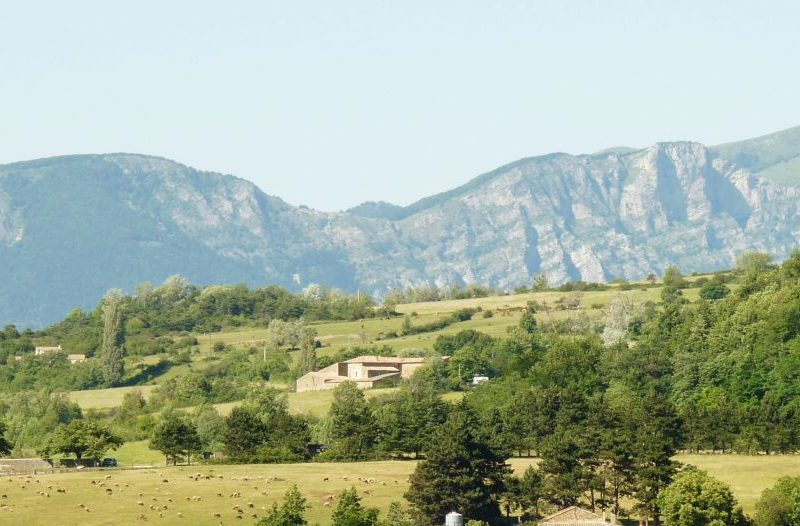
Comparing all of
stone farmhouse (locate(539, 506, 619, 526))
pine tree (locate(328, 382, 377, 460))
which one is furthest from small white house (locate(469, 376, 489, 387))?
stone farmhouse (locate(539, 506, 619, 526))

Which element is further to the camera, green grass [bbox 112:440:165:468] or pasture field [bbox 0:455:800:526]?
green grass [bbox 112:440:165:468]

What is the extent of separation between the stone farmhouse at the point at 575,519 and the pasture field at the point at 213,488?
35.3 ft

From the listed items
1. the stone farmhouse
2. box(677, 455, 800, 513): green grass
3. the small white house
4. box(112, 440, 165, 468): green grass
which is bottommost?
the stone farmhouse

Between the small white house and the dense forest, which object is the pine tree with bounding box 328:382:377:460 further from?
the small white house

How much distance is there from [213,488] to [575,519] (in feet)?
88.1

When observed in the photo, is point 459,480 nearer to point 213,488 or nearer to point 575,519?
point 575,519

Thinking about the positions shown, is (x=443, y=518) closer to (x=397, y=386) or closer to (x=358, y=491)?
(x=358, y=491)

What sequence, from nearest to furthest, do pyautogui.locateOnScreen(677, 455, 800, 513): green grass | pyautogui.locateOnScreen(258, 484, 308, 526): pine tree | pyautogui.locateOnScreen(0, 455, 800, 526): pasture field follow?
1. pyautogui.locateOnScreen(258, 484, 308, 526): pine tree
2. pyautogui.locateOnScreen(0, 455, 800, 526): pasture field
3. pyautogui.locateOnScreen(677, 455, 800, 513): green grass

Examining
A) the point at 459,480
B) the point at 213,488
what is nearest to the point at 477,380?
the point at 213,488

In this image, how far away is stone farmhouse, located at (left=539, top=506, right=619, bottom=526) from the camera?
10919cm

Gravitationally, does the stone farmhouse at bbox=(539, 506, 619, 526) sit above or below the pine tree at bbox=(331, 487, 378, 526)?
below

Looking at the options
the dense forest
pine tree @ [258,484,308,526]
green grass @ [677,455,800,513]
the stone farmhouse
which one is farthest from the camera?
green grass @ [677,455,800,513]

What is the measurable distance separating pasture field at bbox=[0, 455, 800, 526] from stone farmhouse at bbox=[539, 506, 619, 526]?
1076cm

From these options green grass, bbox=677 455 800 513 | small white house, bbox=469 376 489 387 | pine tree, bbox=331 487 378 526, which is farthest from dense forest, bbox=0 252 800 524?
pine tree, bbox=331 487 378 526
